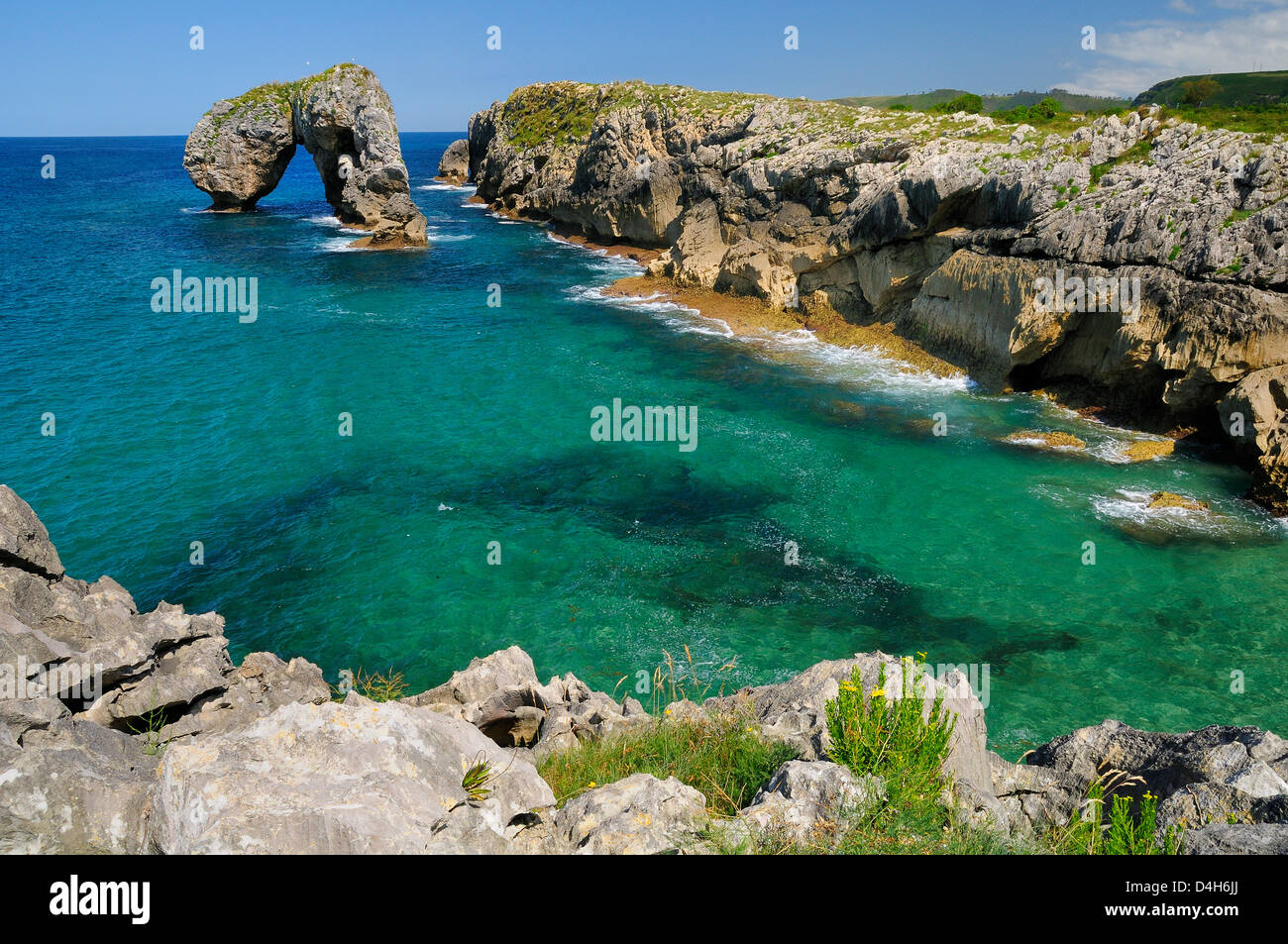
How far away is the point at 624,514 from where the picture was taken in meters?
25.8

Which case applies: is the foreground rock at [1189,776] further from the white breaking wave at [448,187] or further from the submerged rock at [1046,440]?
the white breaking wave at [448,187]

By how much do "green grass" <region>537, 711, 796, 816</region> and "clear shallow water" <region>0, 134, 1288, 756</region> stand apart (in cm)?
783

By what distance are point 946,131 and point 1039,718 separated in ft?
125

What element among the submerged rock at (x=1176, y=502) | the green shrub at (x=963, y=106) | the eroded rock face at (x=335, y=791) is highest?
the green shrub at (x=963, y=106)

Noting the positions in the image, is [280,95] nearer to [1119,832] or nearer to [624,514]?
[624,514]

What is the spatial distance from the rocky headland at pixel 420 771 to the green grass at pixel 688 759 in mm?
232

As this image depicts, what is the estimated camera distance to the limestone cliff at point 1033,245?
28.3 metres

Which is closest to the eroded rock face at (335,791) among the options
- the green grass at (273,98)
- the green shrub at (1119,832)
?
the green shrub at (1119,832)

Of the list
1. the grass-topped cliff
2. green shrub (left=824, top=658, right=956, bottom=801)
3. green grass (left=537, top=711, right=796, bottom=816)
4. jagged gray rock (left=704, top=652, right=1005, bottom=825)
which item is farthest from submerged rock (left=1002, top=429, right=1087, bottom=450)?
the grass-topped cliff

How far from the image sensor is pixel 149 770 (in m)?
8.01

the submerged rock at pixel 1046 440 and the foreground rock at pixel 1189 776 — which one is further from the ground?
the submerged rock at pixel 1046 440

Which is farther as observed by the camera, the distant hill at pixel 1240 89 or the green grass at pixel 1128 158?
the distant hill at pixel 1240 89

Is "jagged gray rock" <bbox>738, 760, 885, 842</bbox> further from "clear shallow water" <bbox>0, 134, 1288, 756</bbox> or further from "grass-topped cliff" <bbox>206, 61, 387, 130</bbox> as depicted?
"grass-topped cliff" <bbox>206, 61, 387, 130</bbox>
